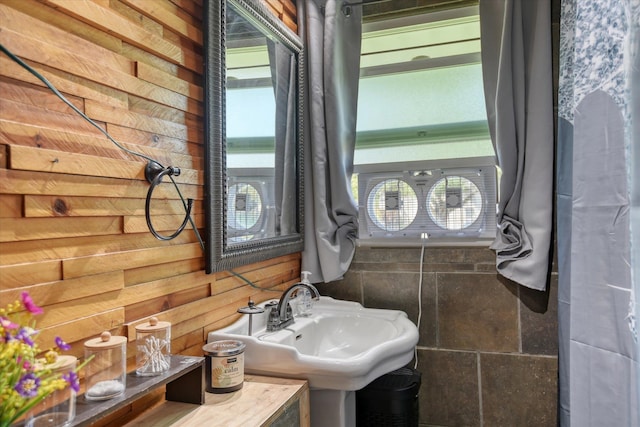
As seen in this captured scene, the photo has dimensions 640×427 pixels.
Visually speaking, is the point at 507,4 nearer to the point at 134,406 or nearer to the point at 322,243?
the point at 322,243

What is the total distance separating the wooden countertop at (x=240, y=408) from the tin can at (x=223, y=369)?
0.06ft

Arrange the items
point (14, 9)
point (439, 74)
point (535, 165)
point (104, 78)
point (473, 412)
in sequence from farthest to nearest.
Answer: point (439, 74)
point (473, 412)
point (535, 165)
point (104, 78)
point (14, 9)

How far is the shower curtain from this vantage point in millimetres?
1077

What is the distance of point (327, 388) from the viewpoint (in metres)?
1.27

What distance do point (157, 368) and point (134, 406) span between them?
0.12 m

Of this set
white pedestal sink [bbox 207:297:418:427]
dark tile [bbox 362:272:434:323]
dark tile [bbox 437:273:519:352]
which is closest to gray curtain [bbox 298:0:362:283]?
dark tile [bbox 362:272:434:323]

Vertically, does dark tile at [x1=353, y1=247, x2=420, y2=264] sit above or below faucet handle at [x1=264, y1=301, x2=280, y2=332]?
above

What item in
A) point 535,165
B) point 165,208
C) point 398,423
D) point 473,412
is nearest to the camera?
point 165,208

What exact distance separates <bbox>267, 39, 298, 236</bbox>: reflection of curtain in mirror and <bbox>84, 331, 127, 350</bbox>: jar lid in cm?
96

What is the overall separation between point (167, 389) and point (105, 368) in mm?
259

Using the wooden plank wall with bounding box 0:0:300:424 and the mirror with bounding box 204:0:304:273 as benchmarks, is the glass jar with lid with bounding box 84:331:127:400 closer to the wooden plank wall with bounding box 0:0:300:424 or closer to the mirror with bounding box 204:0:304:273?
the wooden plank wall with bounding box 0:0:300:424

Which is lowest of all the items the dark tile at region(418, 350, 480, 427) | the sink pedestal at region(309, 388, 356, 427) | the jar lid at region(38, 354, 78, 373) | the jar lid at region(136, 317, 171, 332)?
the dark tile at region(418, 350, 480, 427)

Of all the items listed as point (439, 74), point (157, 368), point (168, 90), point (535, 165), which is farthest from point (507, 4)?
point (157, 368)

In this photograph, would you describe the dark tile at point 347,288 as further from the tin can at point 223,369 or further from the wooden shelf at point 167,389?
the wooden shelf at point 167,389
